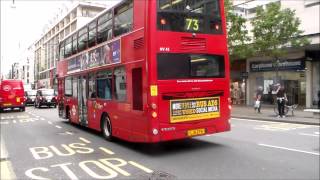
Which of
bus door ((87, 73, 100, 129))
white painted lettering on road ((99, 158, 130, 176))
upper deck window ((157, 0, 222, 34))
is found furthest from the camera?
bus door ((87, 73, 100, 129))

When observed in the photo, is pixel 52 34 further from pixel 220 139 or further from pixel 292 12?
pixel 220 139

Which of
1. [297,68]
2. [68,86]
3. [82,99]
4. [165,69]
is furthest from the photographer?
[297,68]

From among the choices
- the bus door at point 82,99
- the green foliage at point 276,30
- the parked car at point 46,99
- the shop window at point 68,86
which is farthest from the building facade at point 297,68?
the parked car at point 46,99

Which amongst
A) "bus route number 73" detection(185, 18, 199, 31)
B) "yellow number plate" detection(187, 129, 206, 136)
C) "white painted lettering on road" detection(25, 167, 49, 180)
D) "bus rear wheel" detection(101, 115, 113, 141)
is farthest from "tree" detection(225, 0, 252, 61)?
"white painted lettering on road" detection(25, 167, 49, 180)

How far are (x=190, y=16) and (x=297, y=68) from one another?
18934 mm

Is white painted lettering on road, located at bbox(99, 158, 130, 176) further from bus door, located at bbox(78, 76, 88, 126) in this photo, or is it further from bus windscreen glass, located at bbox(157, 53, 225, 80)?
bus door, located at bbox(78, 76, 88, 126)

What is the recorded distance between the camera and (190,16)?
9812mm

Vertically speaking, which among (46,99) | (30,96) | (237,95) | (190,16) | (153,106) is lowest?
(46,99)

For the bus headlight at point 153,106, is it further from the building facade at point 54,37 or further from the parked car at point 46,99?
the building facade at point 54,37

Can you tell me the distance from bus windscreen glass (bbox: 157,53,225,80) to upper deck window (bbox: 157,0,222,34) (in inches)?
25.7

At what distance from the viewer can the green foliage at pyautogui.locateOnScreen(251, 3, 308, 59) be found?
2297 cm

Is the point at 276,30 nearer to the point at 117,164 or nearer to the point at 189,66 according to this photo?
the point at 189,66

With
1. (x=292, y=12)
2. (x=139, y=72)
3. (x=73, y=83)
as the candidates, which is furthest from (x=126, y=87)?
(x=292, y=12)

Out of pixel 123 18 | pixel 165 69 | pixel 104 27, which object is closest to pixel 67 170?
pixel 165 69
